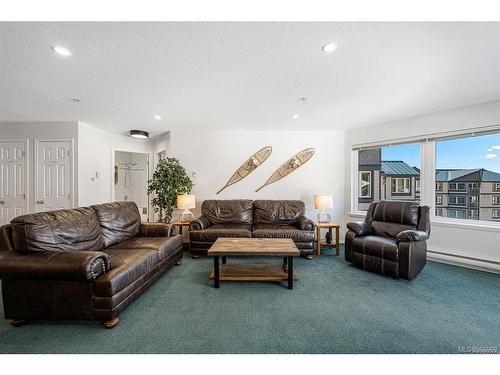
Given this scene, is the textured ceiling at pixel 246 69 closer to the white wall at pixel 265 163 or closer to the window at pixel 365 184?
the white wall at pixel 265 163

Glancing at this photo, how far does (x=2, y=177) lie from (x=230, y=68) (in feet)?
15.8

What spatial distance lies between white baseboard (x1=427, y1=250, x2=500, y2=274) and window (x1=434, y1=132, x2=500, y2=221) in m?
0.62

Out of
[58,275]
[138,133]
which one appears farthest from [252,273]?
[138,133]

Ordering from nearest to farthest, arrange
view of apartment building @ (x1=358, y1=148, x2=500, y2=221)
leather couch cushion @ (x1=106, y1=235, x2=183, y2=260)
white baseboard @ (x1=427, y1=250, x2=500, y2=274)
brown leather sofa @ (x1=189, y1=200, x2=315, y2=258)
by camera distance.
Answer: leather couch cushion @ (x1=106, y1=235, x2=183, y2=260), white baseboard @ (x1=427, y1=250, x2=500, y2=274), view of apartment building @ (x1=358, y1=148, x2=500, y2=221), brown leather sofa @ (x1=189, y1=200, x2=315, y2=258)

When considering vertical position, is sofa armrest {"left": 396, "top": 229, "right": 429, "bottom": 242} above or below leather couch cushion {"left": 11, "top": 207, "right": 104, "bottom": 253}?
below

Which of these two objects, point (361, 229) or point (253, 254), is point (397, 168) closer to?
point (361, 229)

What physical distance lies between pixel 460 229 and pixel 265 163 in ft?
10.8

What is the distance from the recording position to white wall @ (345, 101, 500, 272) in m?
2.90

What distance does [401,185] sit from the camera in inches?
152

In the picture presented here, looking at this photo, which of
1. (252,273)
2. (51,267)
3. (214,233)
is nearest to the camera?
(51,267)

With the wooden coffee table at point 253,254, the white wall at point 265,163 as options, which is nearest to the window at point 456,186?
the white wall at point 265,163

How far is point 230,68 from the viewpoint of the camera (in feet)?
6.75

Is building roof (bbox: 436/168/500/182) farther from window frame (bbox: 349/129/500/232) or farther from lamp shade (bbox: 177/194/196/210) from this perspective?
lamp shade (bbox: 177/194/196/210)

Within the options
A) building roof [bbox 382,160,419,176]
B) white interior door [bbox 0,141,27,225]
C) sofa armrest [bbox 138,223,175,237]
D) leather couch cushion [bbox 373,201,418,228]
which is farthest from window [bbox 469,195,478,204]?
white interior door [bbox 0,141,27,225]
